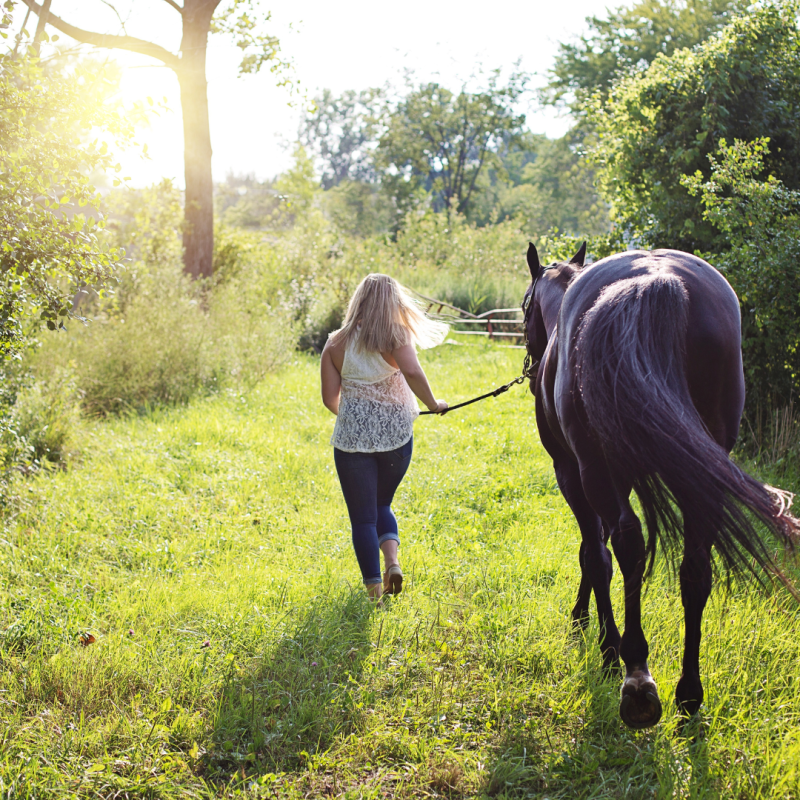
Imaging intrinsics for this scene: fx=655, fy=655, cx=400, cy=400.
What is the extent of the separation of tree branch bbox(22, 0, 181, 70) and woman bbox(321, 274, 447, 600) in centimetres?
1060

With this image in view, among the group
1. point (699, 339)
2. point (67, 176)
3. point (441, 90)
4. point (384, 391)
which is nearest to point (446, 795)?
point (699, 339)

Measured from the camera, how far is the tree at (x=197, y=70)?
12445 millimetres

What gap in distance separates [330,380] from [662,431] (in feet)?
7.71

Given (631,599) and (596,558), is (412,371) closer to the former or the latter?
(596,558)

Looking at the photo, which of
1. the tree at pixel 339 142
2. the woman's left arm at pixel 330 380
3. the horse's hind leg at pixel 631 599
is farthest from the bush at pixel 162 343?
the tree at pixel 339 142

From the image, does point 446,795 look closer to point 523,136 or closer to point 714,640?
point 714,640

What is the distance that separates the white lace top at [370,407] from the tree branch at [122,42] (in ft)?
35.2

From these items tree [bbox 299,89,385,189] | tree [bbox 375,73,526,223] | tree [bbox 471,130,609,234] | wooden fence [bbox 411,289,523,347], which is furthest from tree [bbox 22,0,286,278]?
tree [bbox 299,89,385,189]

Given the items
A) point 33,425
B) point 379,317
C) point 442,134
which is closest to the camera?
point 379,317

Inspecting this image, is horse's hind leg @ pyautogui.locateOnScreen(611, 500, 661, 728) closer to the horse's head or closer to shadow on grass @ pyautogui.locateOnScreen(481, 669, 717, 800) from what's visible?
shadow on grass @ pyautogui.locateOnScreen(481, 669, 717, 800)

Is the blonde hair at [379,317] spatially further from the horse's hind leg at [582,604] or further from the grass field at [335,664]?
the horse's hind leg at [582,604]

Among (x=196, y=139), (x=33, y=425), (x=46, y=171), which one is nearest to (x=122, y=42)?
(x=196, y=139)

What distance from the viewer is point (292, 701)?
9.27 ft

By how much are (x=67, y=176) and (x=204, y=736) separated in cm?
292
